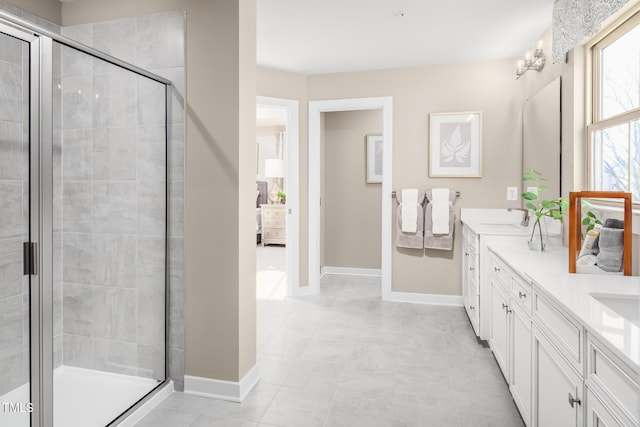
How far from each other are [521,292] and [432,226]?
81.3 inches

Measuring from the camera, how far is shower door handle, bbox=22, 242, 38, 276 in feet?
5.02

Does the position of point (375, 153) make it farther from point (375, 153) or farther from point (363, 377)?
point (363, 377)

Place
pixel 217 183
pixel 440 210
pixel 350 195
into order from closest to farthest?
pixel 217 183
pixel 440 210
pixel 350 195

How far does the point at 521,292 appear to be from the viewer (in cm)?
185

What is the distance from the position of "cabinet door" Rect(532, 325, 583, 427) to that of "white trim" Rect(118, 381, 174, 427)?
1910 millimetres

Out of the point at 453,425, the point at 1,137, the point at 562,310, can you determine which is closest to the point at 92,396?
the point at 1,137

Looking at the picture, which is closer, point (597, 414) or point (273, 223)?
point (597, 414)

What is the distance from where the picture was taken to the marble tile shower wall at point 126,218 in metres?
2.14

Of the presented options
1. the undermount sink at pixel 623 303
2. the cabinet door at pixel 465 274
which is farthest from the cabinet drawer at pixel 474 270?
the undermount sink at pixel 623 303

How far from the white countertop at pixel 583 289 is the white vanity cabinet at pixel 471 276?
53 cm

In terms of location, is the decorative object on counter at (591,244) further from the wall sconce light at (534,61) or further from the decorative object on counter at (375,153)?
the decorative object on counter at (375,153)

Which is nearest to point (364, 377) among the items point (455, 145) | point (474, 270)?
point (474, 270)

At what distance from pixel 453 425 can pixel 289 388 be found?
37.0 inches

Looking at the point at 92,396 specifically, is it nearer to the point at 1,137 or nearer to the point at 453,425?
the point at 1,137
